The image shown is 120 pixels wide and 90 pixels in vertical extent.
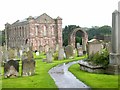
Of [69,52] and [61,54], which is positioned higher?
[69,52]

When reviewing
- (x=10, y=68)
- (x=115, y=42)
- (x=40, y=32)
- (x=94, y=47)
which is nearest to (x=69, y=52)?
(x=94, y=47)

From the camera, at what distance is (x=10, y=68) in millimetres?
17859

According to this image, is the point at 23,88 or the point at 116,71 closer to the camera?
the point at 23,88

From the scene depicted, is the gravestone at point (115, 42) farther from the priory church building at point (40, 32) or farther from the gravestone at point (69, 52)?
the priory church building at point (40, 32)

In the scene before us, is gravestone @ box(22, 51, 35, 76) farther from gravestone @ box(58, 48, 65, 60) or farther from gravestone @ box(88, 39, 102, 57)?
gravestone @ box(58, 48, 65, 60)

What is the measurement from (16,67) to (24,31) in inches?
2024

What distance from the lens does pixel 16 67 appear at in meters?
18.0

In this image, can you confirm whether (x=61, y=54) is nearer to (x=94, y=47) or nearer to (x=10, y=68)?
(x=94, y=47)

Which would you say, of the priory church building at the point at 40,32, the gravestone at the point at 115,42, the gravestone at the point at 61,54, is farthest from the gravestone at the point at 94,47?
the priory church building at the point at 40,32

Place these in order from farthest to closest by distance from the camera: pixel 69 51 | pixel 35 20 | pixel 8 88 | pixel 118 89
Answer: pixel 35 20
pixel 69 51
pixel 8 88
pixel 118 89

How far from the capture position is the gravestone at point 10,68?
1777 centimetres

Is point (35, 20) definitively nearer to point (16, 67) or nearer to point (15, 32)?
point (15, 32)

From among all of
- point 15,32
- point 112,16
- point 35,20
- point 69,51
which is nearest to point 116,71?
point 112,16

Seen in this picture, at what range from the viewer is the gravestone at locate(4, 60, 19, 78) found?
1777 centimetres
